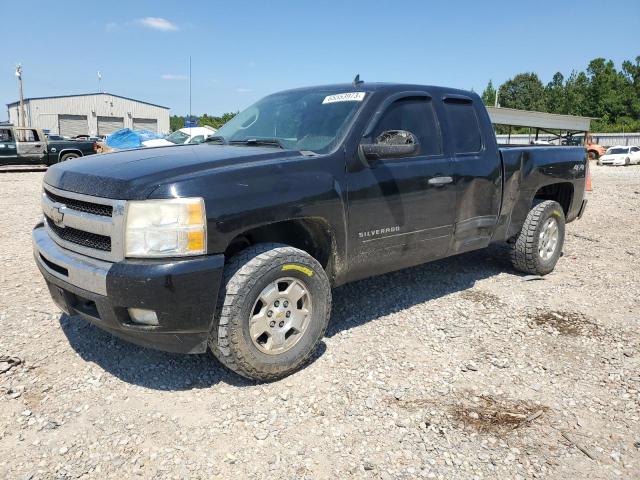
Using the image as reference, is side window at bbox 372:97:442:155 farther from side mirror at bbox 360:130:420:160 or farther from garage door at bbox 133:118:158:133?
garage door at bbox 133:118:158:133

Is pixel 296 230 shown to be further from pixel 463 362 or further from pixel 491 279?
pixel 491 279

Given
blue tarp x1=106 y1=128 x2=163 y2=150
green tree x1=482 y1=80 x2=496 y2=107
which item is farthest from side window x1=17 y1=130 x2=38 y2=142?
green tree x1=482 y1=80 x2=496 y2=107

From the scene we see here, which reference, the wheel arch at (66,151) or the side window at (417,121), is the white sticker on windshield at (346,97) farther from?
the wheel arch at (66,151)

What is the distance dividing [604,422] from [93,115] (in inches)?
2305

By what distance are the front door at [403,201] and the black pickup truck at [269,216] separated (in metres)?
0.01

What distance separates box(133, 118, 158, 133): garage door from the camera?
5647cm

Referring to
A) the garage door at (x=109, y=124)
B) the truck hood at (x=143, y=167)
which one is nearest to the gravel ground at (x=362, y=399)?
the truck hood at (x=143, y=167)

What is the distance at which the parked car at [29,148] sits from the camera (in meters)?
17.6

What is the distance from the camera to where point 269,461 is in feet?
8.05

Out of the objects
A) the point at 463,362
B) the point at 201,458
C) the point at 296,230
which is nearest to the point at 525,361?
the point at 463,362

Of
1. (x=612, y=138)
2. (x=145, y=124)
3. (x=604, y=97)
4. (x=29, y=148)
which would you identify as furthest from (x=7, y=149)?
(x=604, y=97)

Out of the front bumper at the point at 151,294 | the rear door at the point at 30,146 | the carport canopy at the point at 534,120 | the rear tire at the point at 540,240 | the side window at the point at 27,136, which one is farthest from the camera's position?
the carport canopy at the point at 534,120

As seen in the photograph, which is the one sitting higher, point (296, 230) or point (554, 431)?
point (296, 230)

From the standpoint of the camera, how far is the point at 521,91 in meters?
87.2
